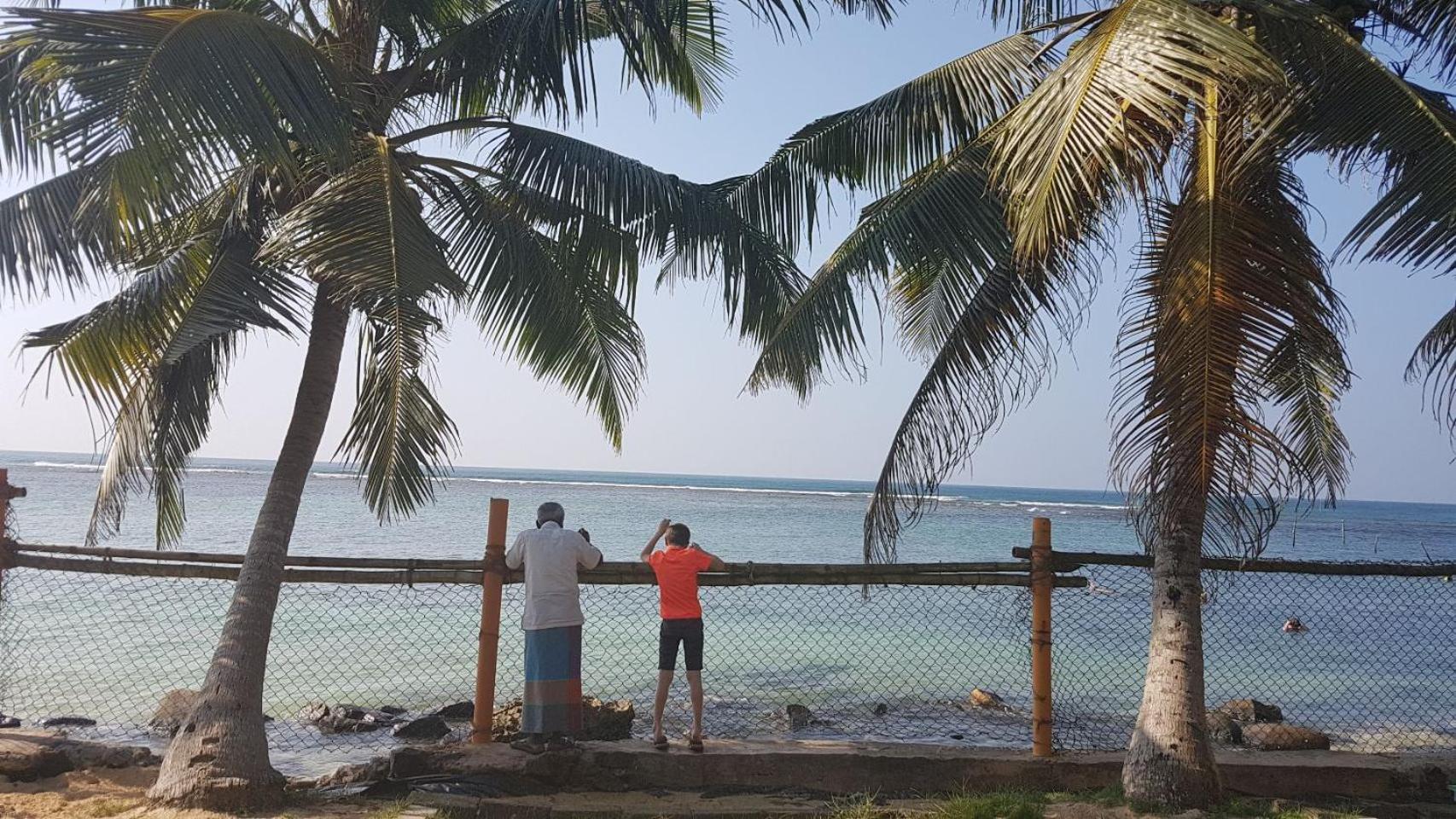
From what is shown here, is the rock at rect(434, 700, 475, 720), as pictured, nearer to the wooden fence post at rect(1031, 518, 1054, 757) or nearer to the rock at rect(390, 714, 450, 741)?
the rock at rect(390, 714, 450, 741)

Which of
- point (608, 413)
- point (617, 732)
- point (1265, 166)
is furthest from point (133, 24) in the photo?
point (617, 732)

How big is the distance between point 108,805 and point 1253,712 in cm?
1041

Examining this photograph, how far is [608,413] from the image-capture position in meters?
6.55

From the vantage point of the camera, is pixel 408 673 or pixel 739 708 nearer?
pixel 739 708

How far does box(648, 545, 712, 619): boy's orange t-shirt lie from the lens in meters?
6.22

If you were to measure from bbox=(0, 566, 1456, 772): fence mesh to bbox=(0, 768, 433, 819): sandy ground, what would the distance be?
147cm

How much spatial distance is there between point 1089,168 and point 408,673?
9.61m

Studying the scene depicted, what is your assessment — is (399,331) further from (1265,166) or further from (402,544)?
(402,544)

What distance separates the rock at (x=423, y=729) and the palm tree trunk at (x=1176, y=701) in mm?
5885

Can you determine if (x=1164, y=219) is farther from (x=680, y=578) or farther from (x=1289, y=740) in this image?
(x=1289, y=740)

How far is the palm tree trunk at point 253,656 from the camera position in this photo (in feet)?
17.5

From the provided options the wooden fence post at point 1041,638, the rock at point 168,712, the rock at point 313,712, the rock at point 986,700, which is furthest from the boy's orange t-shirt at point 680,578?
the rock at point 986,700

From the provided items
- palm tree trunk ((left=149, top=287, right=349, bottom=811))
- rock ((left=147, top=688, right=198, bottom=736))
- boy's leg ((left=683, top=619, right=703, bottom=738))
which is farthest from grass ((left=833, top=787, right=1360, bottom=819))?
rock ((left=147, top=688, right=198, bottom=736))

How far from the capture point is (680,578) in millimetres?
6223
